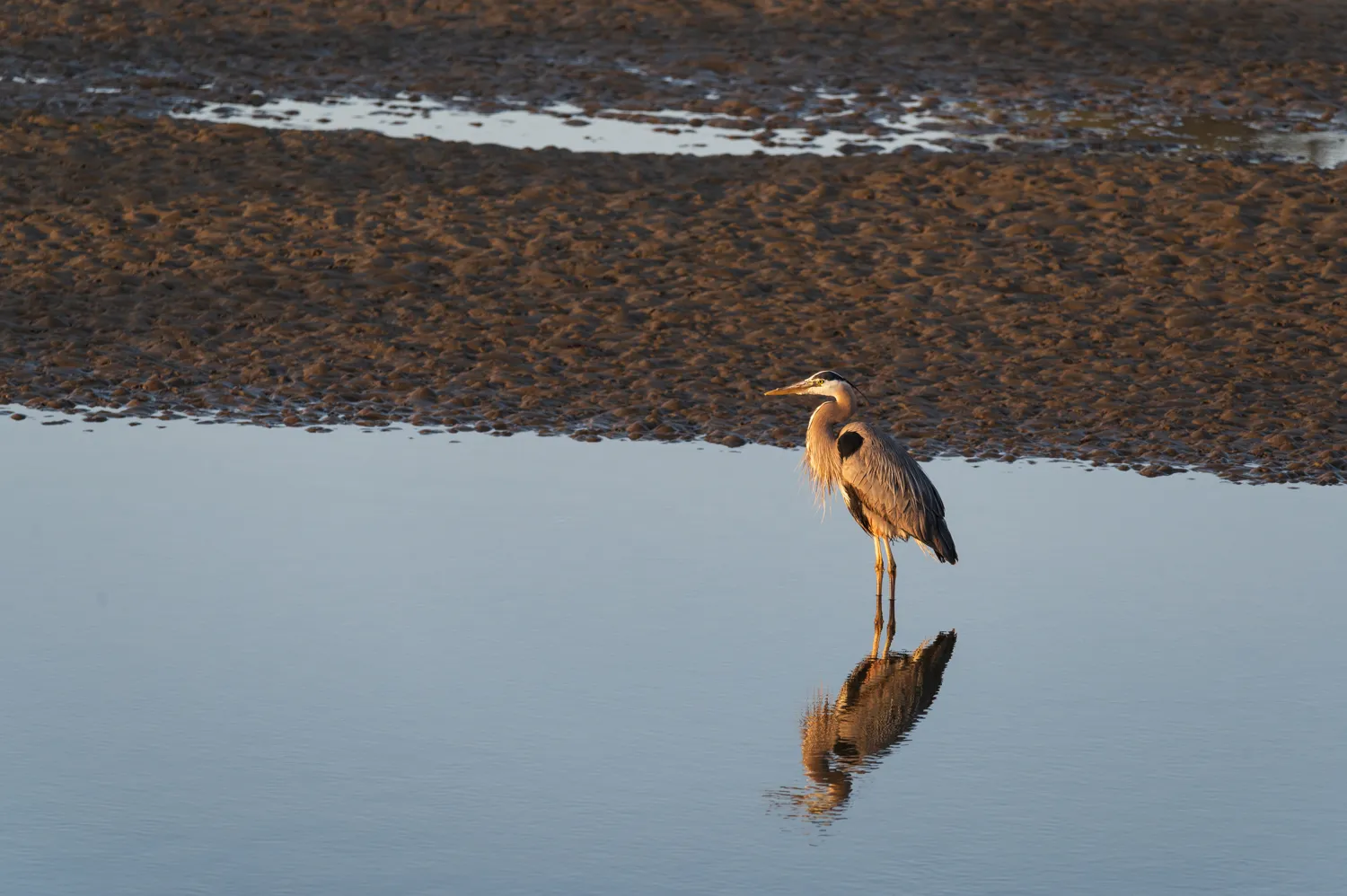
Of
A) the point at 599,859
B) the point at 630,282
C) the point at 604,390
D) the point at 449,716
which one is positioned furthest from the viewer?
the point at 630,282

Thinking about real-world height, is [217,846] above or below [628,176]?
below

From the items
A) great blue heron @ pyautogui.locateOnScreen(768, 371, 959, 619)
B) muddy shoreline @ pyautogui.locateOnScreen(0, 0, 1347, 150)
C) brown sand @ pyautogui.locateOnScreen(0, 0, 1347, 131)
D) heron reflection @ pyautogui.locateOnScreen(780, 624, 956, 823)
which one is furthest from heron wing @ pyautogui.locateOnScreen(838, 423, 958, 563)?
brown sand @ pyautogui.locateOnScreen(0, 0, 1347, 131)

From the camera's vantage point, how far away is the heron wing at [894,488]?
41.8 feet

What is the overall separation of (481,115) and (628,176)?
12.5 feet

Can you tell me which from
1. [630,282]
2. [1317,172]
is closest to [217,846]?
[630,282]

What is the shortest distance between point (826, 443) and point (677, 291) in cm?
591

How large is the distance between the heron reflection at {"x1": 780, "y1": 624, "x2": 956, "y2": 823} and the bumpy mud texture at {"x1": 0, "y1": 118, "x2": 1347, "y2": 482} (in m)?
4.68

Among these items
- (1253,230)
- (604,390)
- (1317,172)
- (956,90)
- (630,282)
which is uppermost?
(956,90)

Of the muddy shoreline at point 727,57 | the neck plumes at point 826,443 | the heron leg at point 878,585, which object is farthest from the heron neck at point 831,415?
the muddy shoreline at point 727,57

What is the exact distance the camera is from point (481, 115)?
82.3 feet

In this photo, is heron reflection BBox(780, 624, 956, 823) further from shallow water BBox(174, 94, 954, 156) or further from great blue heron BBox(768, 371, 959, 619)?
shallow water BBox(174, 94, 954, 156)

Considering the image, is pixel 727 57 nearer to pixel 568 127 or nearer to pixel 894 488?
pixel 568 127

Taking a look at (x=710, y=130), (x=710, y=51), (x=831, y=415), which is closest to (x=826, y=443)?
(x=831, y=415)

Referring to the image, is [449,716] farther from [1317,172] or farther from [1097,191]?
[1317,172]
